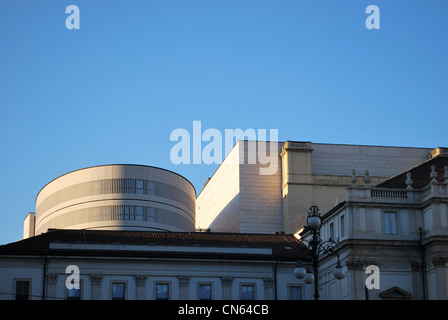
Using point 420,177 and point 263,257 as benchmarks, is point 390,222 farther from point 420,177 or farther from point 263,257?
point 263,257

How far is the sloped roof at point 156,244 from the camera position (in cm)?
7481

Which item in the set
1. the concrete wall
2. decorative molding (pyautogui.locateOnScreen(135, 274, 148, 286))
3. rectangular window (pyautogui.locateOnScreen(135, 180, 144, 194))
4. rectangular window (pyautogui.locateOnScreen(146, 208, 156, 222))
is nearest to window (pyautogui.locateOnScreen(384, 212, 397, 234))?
the concrete wall

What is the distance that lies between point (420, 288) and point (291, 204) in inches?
1407

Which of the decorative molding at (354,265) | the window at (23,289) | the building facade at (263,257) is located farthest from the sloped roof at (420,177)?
the window at (23,289)

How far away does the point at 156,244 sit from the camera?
7806 centimetres

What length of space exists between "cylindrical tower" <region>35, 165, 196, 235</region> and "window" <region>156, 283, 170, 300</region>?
30.4 metres

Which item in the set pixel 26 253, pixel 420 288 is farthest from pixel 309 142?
pixel 26 253

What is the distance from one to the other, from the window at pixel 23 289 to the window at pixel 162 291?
11665 mm

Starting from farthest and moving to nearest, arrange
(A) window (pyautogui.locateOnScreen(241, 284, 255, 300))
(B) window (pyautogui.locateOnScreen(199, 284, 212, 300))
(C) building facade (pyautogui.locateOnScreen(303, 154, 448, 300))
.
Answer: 1. (A) window (pyautogui.locateOnScreen(241, 284, 255, 300))
2. (B) window (pyautogui.locateOnScreen(199, 284, 212, 300))
3. (C) building facade (pyautogui.locateOnScreen(303, 154, 448, 300))

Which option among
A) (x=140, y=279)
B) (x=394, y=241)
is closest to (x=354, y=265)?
(x=394, y=241)

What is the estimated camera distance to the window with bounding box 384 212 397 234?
237 feet

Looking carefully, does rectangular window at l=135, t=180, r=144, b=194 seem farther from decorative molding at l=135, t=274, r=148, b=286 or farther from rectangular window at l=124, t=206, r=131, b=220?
decorative molding at l=135, t=274, r=148, b=286

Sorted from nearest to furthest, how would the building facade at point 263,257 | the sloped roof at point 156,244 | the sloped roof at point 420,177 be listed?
the building facade at point 263,257
the sloped roof at point 156,244
the sloped roof at point 420,177

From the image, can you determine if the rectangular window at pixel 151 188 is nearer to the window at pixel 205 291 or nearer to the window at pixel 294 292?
the window at pixel 205 291
